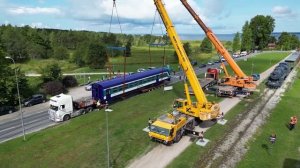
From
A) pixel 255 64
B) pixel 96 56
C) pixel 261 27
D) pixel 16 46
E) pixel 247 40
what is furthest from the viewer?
pixel 261 27

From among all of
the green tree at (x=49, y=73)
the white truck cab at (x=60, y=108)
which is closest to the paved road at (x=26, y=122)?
the white truck cab at (x=60, y=108)

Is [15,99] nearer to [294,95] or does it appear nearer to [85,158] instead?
[85,158]

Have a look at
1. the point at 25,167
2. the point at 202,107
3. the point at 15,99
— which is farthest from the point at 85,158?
the point at 15,99

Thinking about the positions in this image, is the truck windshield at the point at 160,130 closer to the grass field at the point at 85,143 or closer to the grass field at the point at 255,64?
the grass field at the point at 85,143

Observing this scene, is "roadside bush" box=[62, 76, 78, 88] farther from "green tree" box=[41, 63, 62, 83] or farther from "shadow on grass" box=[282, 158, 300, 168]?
"shadow on grass" box=[282, 158, 300, 168]

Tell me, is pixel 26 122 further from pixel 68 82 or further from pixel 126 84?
pixel 68 82

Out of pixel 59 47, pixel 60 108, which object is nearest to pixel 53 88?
pixel 60 108
